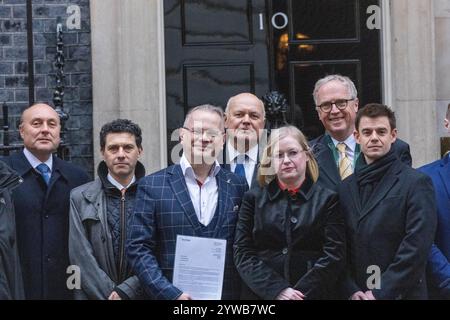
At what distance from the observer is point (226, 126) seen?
20.1ft

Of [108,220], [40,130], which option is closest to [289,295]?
[108,220]

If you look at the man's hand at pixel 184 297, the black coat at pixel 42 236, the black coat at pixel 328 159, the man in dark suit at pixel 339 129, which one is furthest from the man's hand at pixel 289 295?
the black coat at pixel 42 236

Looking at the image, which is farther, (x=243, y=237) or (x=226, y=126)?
(x=226, y=126)

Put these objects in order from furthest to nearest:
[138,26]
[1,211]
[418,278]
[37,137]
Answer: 1. [138,26]
2. [37,137]
3. [1,211]
4. [418,278]

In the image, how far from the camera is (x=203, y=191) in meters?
5.62

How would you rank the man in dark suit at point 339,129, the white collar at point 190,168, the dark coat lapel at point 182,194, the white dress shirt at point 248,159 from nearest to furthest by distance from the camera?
the dark coat lapel at point 182,194 < the white collar at point 190,168 < the man in dark suit at point 339,129 < the white dress shirt at point 248,159

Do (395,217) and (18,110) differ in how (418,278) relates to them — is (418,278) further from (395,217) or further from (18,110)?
(18,110)

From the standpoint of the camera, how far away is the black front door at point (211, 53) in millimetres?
8344

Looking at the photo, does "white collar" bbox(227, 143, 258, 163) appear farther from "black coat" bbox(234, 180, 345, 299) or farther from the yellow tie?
"black coat" bbox(234, 180, 345, 299)

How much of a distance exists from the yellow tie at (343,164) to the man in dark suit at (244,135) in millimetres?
494

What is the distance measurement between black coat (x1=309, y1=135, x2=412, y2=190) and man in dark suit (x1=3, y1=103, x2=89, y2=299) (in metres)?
1.52

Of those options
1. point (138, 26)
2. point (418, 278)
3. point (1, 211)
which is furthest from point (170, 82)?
point (418, 278)

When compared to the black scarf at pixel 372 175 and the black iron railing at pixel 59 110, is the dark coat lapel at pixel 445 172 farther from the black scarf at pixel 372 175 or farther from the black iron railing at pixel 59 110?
the black iron railing at pixel 59 110
